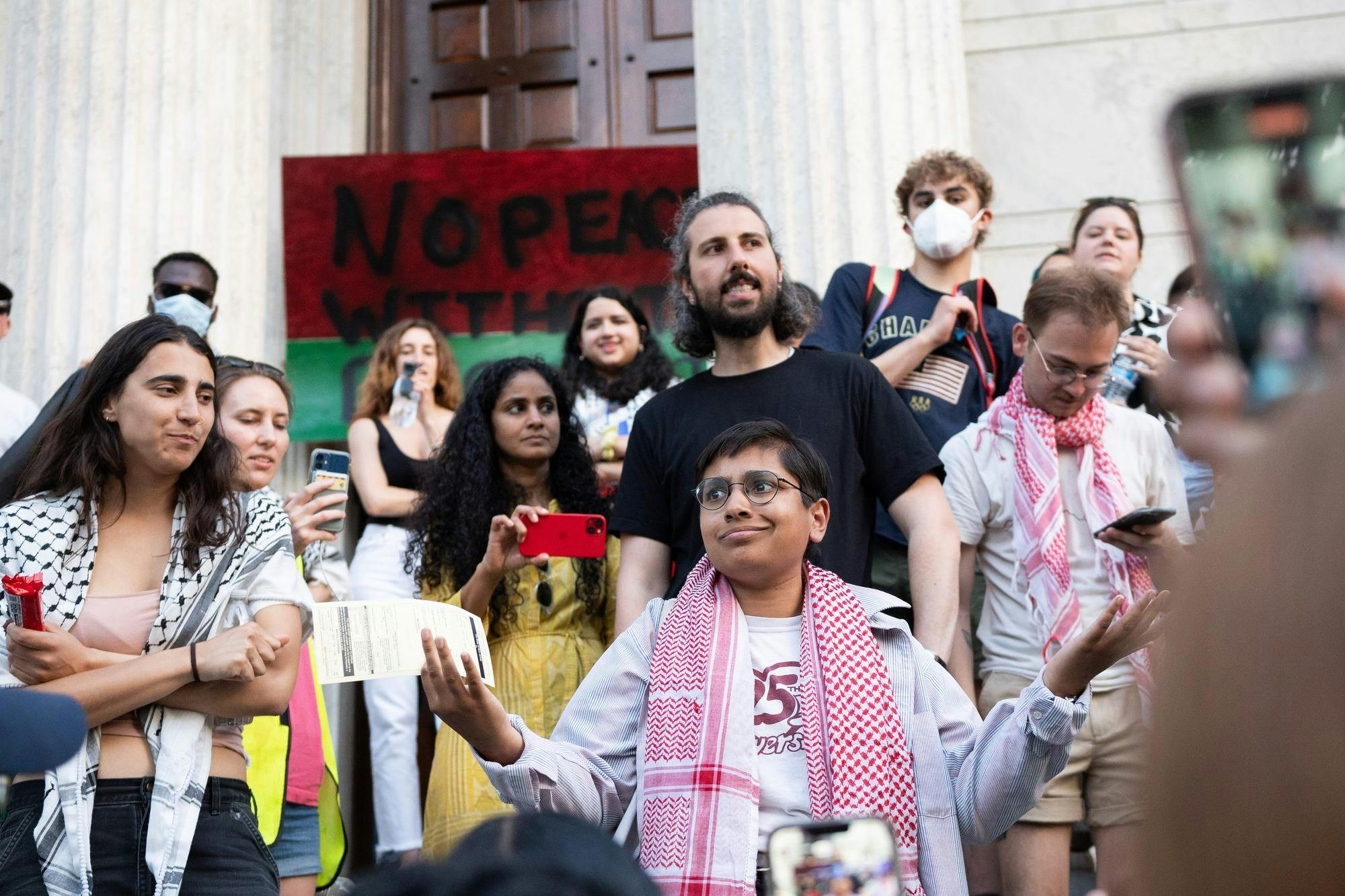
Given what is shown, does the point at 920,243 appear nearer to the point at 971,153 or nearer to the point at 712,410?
the point at 712,410

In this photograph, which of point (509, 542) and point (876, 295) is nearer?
point (509, 542)

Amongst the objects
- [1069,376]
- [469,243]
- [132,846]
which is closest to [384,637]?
A: [132,846]

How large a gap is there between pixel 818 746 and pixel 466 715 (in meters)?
0.74

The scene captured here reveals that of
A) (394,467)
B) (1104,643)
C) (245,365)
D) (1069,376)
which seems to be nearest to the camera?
(1104,643)

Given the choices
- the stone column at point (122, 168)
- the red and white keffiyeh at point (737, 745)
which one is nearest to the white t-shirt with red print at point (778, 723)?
the red and white keffiyeh at point (737, 745)

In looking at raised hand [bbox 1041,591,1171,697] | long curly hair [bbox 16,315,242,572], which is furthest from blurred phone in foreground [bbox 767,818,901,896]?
long curly hair [bbox 16,315,242,572]

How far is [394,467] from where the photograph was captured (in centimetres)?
541

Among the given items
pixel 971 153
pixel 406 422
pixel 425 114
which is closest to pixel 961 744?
pixel 406 422

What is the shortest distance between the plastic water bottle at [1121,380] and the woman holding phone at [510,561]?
1842mm

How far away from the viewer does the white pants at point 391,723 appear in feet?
17.0

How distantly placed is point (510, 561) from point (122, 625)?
111 centimetres

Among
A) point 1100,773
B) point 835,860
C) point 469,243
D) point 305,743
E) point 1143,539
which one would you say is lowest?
point 1100,773

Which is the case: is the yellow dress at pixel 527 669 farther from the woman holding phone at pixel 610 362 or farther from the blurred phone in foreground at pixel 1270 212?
the blurred phone in foreground at pixel 1270 212

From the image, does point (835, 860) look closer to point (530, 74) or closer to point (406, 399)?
point (406, 399)
